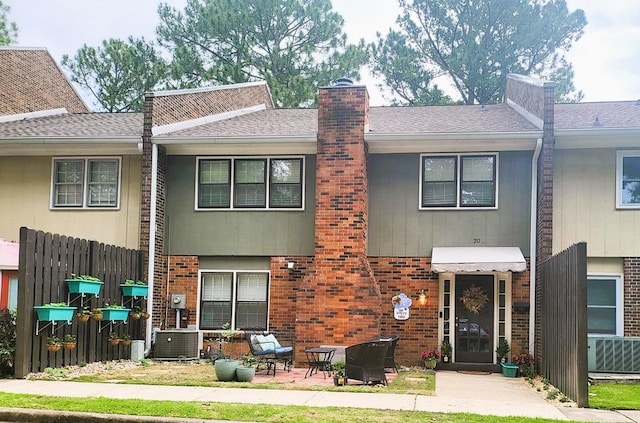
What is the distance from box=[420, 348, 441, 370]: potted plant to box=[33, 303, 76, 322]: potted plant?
7071 millimetres

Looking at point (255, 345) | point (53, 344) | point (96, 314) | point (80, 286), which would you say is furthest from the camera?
point (96, 314)

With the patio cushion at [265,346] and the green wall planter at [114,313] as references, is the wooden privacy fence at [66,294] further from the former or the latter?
the patio cushion at [265,346]

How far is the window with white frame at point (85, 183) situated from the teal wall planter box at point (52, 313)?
14.8ft

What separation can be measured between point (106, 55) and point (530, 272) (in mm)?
23989

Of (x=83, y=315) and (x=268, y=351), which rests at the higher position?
(x=83, y=315)

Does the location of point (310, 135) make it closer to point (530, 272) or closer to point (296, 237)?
point (296, 237)

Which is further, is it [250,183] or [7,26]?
[7,26]

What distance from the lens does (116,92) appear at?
107ft

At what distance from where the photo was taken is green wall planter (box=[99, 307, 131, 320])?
46.0 feet

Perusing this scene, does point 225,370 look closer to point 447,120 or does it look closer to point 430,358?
point 430,358

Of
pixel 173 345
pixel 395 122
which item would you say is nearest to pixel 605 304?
pixel 395 122

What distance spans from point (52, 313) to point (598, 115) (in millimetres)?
12675

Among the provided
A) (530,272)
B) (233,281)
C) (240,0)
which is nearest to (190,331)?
(233,281)

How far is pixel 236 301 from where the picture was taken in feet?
53.4
